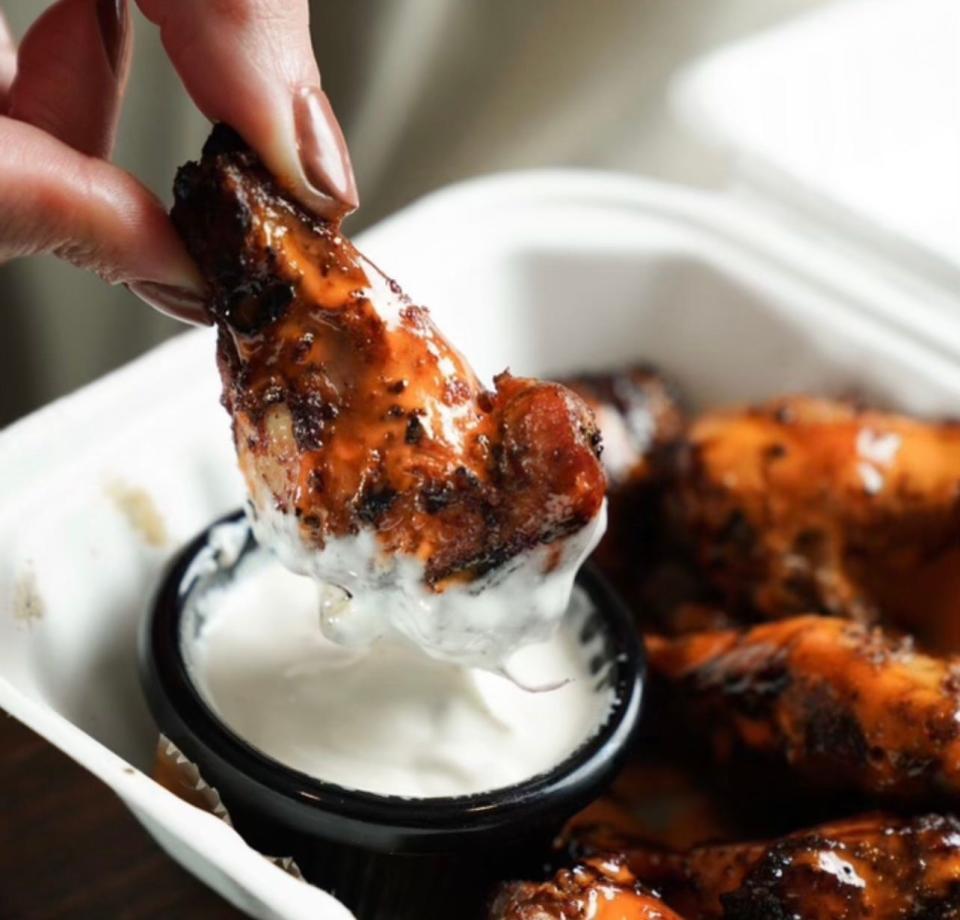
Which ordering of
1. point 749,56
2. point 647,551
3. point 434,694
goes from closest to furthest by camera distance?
point 434,694, point 647,551, point 749,56

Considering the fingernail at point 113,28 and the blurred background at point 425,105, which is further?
the blurred background at point 425,105

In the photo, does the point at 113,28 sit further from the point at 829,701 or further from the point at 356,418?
the point at 829,701

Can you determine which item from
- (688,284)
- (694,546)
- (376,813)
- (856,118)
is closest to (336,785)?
(376,813)

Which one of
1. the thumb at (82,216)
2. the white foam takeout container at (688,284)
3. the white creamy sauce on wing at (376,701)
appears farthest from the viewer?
the white foam takeout container at (688,284)

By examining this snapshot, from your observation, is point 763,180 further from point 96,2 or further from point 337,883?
point 337,883

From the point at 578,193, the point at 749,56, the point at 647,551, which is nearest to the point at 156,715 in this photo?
the point at 647,551

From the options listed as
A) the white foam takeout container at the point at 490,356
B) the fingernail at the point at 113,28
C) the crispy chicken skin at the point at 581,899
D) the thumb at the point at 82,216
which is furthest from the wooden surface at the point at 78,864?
the fingernail at the point at 113,28

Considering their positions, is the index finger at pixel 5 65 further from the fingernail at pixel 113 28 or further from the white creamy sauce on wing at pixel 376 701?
the white creamy sauce on wing at pixel 376 701
